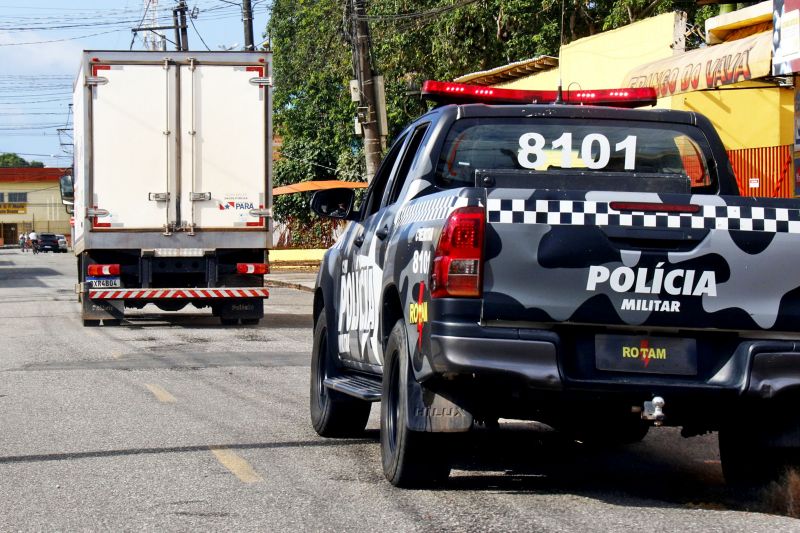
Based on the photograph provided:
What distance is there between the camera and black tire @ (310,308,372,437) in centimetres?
875

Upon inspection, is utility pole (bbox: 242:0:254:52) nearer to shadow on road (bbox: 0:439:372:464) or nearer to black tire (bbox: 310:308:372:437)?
black tire (bbox: 310:308:372:437)

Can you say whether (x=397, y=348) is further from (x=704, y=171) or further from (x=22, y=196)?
(x=22, y=196)

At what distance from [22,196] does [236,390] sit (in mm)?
126718

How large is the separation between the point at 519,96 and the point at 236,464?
8.81 ft

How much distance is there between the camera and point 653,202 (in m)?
5.98

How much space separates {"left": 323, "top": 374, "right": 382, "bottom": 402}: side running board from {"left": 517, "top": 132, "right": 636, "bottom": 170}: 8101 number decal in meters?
1.51

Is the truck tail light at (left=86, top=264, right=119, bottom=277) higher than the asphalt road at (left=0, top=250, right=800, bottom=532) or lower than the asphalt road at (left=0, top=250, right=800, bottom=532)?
higher

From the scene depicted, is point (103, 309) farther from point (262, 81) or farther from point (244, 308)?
point (262, 81)

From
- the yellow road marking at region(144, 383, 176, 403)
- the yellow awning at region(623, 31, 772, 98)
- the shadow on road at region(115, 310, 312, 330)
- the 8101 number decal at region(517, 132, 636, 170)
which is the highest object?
the yellow awning at region(623, 31, 772, 98)

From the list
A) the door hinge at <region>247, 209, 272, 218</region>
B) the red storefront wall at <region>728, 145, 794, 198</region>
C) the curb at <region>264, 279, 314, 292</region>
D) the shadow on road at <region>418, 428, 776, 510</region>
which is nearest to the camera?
the shadow on road at <region>418, 428, 776, 510</region>

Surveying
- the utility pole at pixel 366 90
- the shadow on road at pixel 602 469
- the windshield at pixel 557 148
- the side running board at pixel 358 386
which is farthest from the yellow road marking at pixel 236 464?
the utility pole at pixel 366 90

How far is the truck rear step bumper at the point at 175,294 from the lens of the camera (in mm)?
19141

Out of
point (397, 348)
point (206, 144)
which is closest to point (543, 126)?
point (397, 348)

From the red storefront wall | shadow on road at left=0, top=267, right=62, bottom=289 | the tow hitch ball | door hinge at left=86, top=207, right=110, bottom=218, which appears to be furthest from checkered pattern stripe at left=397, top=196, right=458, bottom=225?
shadow on road at left=0, top=267, right=62, bottom=289
